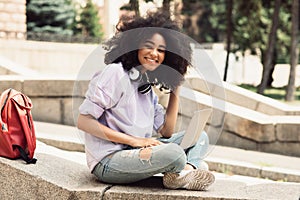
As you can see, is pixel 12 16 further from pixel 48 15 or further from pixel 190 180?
pixel 190 180

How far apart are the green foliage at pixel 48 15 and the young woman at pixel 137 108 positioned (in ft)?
69.2

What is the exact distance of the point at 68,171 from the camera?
4.84m

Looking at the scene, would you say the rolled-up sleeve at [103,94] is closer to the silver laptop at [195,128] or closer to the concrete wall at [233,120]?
the silver laptop at [195,128]

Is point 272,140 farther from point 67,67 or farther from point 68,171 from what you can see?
point 67,67

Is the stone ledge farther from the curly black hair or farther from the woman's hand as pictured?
the curly black hair

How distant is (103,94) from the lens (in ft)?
14.0

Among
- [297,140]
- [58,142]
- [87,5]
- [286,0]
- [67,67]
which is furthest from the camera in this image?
[87,5]

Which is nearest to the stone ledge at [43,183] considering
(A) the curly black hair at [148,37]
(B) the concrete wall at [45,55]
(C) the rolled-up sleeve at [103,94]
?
(C) the rolled-up sleeve at [103,94]

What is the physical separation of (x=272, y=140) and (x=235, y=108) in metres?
0.85

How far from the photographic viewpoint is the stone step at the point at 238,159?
7641mm

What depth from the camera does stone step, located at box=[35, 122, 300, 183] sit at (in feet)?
25.1

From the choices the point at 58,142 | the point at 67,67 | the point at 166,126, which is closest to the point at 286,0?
the point at 67,67

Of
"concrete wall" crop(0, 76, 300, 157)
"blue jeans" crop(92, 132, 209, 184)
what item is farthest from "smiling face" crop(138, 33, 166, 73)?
"concrete wall" crop(0, 76, 300, 157)

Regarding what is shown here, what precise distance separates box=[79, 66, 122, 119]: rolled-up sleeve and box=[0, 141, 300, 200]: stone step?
0.54 m
